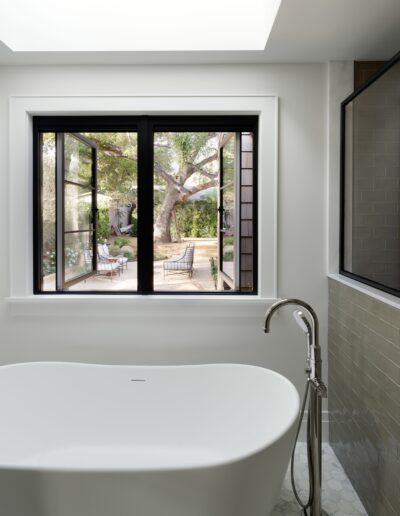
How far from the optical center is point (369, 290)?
6.72 ft

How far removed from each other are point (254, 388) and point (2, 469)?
1284mm

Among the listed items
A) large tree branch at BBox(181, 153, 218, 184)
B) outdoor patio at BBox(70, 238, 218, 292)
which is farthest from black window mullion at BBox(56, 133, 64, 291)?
large tree branch at BBox(181, 153, 218, 184)

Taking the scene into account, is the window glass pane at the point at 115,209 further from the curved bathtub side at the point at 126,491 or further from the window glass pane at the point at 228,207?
the curved bathtub side at the point at 126,491

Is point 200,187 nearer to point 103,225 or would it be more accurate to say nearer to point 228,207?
point 228,207

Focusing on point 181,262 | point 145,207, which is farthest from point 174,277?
point 145,207

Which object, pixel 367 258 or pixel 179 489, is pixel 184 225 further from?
pixel 179 489

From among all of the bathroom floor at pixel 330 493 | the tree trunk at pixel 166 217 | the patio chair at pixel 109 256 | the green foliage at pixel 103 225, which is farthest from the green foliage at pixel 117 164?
the bathroom floor at pixel 330 493

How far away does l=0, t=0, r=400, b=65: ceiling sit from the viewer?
6.55 feet

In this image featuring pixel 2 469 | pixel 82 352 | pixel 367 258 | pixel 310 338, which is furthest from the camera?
→ pixel 82 352

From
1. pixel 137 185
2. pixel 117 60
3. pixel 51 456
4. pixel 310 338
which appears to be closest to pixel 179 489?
pixel 310 338

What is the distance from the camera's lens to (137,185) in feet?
9.11

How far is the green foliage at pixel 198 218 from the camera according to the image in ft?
9.18

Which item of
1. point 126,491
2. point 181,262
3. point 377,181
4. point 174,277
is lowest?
point 126,491

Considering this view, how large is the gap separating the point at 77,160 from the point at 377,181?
1.91 m
